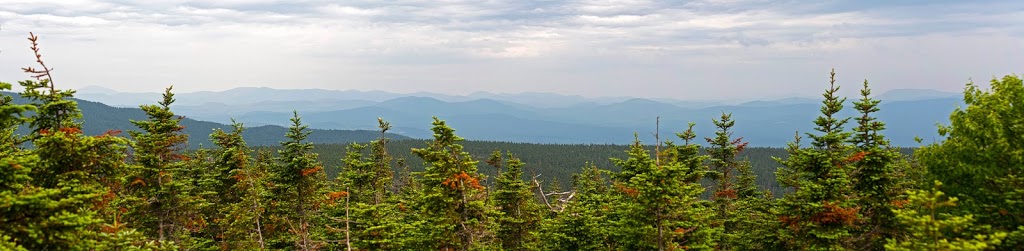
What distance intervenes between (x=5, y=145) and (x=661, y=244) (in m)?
23.2

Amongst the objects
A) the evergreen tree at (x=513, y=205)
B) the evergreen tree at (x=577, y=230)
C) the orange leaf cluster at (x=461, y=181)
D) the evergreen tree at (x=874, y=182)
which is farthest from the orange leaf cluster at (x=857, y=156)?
the orange leaf cluster at (x=461, y=181)

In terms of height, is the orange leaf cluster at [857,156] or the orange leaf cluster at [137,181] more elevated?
the orange leaf cluster at [857,156]

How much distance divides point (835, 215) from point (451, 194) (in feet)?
54.1

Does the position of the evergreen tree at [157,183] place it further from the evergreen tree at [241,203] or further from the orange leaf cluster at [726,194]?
the orange leaf cluster at [726,194]

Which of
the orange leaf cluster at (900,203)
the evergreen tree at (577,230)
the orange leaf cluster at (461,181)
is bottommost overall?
the evergreen tree at (577,230)

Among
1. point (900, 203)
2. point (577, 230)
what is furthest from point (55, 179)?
point (900, 203)

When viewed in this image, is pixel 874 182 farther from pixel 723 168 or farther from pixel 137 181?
pixel 137 181

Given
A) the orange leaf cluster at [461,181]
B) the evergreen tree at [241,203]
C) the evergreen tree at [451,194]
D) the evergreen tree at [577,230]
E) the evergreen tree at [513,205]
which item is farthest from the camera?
the evergreen tree at [513,205]

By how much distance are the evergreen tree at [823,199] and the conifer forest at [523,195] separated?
0.09 m

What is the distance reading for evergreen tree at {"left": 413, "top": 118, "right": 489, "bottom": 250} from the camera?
2314cm

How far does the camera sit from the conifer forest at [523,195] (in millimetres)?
14260

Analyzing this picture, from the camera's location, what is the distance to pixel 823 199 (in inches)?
899

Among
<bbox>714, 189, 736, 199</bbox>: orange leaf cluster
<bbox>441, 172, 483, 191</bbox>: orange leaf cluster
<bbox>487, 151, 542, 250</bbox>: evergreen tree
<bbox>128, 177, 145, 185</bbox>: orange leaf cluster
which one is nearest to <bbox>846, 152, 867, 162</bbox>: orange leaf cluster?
<bbox>714, 189, 736, 199</bbox>: orange leaf cluster

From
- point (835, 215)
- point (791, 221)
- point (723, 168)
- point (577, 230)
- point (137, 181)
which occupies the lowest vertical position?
point (577, 230)
